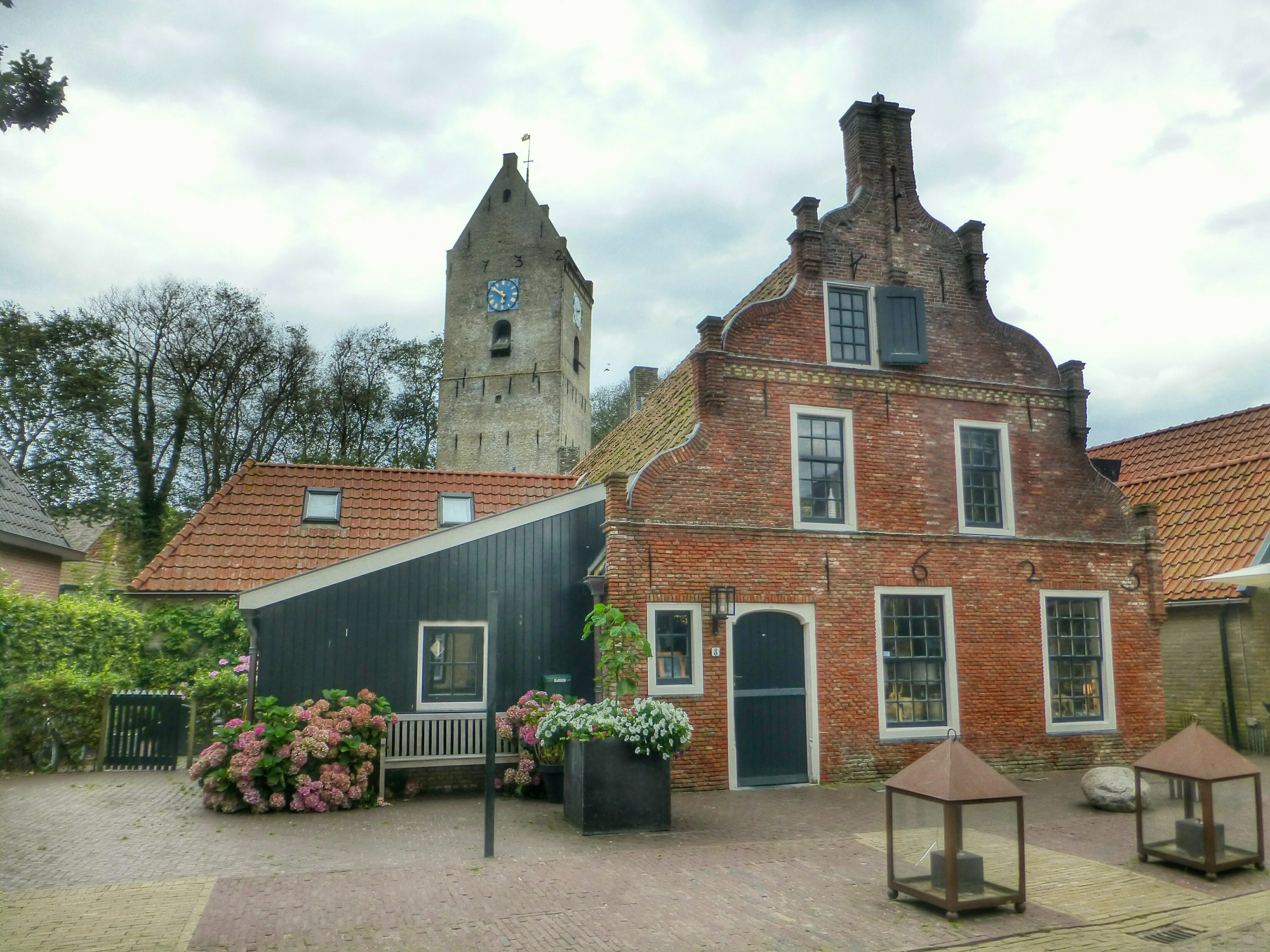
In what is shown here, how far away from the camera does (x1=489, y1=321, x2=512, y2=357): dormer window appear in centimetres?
3900

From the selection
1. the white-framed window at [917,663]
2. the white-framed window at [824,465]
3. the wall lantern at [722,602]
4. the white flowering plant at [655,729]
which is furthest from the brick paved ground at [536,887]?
the white-framed window at [824,465]

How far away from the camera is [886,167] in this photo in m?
14.9

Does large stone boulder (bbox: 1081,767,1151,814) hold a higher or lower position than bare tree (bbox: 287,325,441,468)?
lower

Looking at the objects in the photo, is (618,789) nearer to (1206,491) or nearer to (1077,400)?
(1077,400)

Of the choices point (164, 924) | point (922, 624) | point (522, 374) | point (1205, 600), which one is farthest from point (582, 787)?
point (522, 374)

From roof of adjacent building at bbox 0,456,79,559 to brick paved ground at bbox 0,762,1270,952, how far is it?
10.2 metres

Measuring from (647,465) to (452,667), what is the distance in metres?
3.84

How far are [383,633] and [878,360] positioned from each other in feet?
27.3

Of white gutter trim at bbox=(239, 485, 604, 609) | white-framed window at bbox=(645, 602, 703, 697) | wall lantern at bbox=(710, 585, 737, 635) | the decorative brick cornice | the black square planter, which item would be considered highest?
the decorative brick cornice

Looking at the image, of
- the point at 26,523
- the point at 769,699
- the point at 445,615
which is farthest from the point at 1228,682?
the point at 26,523

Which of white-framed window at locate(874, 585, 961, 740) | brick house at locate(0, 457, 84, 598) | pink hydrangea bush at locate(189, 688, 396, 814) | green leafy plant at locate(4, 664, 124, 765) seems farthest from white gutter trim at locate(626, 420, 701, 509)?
brick house at locate(0, 457, 84, 598)

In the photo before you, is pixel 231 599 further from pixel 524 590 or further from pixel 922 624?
pixel 922 624

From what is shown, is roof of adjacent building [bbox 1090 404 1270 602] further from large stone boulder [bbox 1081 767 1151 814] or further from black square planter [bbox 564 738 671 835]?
black square planter [bbox 564 738 671 835]

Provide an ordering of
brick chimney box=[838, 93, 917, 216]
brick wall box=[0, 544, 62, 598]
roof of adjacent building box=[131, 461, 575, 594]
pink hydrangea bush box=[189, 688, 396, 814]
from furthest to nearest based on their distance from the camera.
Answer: brick wall box=[0, 544, 62, 598]
roof of adjacent building box=[131, 461, 575, 594]
brick chimney box=[838, 93, 917, 216]
pink hydrangea bush box=[189, 688, 396, 814]
